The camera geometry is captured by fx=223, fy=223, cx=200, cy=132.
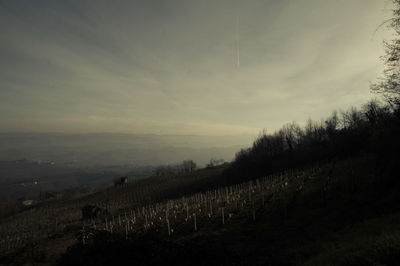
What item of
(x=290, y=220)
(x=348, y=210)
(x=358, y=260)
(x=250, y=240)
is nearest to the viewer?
(x=358, y=260)

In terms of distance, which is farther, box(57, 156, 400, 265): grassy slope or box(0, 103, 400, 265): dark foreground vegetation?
box(0, 103, 400, 265): dark foreground vegetation

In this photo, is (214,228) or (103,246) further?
(214,228)

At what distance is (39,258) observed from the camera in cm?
2150

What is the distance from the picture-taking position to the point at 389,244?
7270mm

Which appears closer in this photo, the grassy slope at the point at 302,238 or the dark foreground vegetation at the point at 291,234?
the grassy slope at the point at 302,238

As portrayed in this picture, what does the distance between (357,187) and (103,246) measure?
926 inches

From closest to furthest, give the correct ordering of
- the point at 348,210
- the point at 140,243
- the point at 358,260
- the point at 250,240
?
1. the point at 358,260
2. the point at 140,243
3. the point at 250,240
4. the point at 348,210

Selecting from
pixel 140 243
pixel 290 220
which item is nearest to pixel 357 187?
pixel 290 220

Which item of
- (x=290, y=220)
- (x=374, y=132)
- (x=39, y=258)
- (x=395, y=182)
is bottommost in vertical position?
(x=39, y=258)

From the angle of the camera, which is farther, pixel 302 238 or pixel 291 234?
pixel 291 234

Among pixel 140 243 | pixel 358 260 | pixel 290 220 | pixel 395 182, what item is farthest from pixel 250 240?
pixel 395 182

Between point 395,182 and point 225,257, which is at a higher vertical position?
point 395,182

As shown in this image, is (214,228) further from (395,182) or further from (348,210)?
(395,182)

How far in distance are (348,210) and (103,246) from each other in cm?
1805
